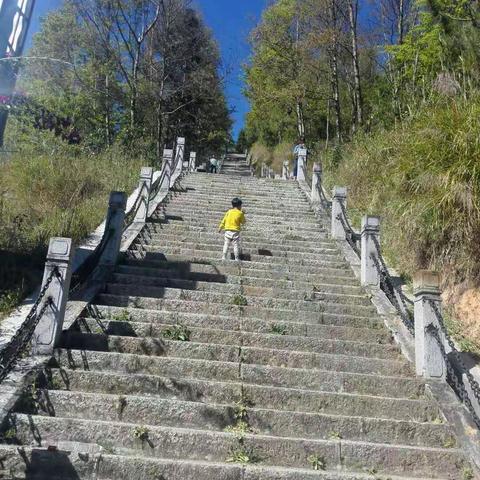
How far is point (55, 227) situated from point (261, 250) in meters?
4.46

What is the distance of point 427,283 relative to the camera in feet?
22.1

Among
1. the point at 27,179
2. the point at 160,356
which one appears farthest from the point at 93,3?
the point at 160,356

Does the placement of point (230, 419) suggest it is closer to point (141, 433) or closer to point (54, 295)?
point (141, 433)

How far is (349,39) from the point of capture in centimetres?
2308

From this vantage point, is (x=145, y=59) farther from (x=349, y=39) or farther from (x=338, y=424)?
(x=338, y=424)

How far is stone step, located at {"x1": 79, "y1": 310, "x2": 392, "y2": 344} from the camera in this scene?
7.17 meters

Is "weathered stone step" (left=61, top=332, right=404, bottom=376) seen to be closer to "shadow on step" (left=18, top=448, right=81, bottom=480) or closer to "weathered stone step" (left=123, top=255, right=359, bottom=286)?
"shadow on step" (left=18, top=448, right=81, bottom=480)

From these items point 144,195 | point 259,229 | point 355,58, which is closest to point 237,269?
point 259,229

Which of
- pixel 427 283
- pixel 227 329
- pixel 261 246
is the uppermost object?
pixel 261 246

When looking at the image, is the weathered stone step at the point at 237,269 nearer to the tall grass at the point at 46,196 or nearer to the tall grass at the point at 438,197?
the tall grass at the point at 438,197

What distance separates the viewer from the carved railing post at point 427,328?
21.5 ft

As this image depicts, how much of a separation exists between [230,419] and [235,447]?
0.46 metres

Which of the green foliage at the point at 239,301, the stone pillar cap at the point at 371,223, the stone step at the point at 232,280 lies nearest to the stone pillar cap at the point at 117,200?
the stone step at the point at 232,280

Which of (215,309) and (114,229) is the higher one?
(114,229)
